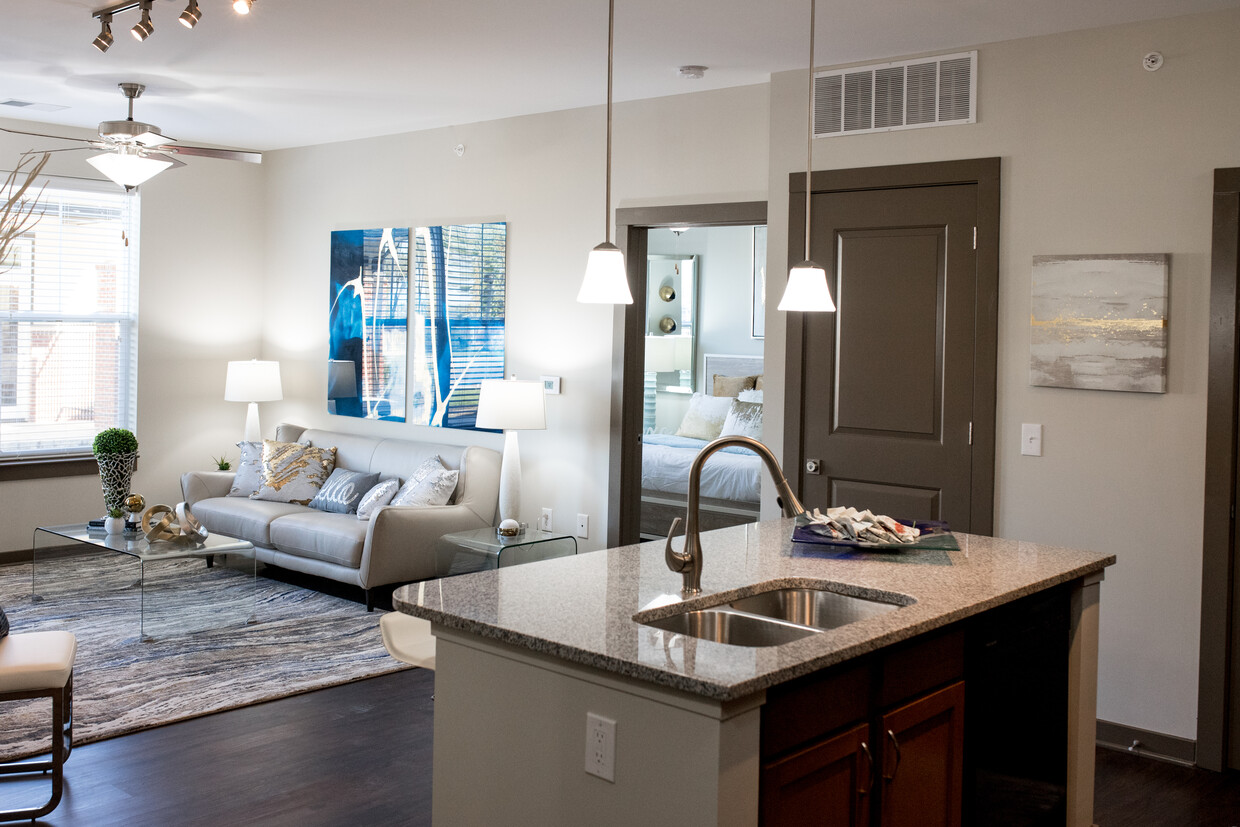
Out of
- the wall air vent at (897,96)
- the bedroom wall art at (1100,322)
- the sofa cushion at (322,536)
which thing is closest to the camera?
the bedroom wall art at (1100,322)

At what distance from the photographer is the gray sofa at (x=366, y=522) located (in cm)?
541

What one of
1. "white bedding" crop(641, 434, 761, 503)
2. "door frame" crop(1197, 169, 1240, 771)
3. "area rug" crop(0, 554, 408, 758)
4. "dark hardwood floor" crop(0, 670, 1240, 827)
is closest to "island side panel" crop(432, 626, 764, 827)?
"dark hardwood floor" crop(0, 670, 1240, 827)

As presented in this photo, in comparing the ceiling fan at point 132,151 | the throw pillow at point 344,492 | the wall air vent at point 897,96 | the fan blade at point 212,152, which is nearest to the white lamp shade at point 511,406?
the throw pillow at point 344,492

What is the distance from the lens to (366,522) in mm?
5664

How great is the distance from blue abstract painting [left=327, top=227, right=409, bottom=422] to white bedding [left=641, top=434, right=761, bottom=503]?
169 centimetres

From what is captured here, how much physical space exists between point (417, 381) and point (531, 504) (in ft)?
3.84

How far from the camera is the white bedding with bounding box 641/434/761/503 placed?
6855 mm

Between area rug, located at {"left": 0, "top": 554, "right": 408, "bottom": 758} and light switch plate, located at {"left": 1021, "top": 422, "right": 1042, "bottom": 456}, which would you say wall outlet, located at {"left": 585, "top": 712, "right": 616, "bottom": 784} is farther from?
light switch plate, located at {"left": 1021, "top": 422, "right": 1042, "bottom": 456}

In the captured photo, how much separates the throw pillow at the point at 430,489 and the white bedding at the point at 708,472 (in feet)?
4.65

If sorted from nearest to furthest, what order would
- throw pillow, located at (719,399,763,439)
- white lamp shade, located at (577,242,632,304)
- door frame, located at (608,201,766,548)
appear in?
white lamp shade, located at (577,242,632,304), door frame, located at (608,201,766,548), throw pillow, located at (719,399,763,439)

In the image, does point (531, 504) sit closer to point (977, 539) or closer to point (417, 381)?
point (417, 381)

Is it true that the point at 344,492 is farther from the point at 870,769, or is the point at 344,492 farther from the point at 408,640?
the point at 870,769

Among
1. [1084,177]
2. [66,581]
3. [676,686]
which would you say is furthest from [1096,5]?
[66,581]

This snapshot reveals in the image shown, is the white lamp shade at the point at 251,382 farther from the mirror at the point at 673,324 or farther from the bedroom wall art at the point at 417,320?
the mirror at the point at 673,324
